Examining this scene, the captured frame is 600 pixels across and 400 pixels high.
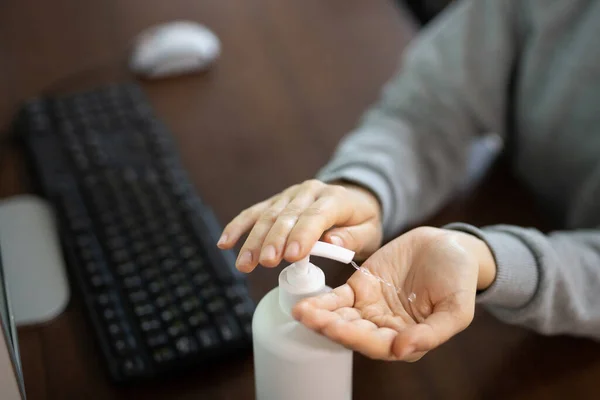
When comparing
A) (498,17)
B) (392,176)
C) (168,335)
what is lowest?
(168,335)

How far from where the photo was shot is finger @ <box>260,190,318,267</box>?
51 centimetres

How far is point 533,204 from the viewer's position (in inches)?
32.0

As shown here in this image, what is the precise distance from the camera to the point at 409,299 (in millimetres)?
551

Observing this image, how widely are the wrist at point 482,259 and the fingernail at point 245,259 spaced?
18 centimetres

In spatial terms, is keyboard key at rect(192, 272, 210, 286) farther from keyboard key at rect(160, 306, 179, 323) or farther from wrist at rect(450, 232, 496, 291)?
wrist at rect(450, 232, 496, 291)

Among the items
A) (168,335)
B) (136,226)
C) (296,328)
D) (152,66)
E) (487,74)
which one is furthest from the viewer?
(152,66)

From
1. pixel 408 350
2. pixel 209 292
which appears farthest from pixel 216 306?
pixel 408 350

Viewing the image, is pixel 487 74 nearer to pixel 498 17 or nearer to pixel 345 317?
pixel 498 17

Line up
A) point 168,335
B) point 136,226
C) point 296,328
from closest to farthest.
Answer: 1. point 296,328
2. point 168,335
3. point 136,226

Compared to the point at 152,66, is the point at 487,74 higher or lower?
higher

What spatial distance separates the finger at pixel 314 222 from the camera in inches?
19.5

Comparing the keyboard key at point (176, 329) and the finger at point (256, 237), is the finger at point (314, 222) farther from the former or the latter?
the keyboard key at point (176, 329)

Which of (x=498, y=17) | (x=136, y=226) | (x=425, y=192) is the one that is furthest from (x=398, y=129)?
(x=136, y=226)

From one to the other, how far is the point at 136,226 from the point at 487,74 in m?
0.45
